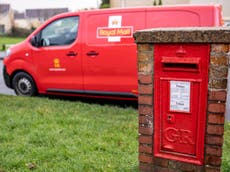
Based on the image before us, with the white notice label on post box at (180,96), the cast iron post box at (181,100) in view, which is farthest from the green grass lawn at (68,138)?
the white notice label on post box at (180,96)

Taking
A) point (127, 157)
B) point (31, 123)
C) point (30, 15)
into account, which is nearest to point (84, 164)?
point (127, 157)

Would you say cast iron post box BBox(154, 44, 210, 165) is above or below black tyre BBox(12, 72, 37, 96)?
above

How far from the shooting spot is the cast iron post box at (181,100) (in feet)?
8.32

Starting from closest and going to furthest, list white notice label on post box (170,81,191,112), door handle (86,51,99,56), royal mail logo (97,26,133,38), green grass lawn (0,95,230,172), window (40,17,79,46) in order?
1. white notice label on post box (170,81,191,112)
2. green grass lawn (0,95,230,172)
3. royal mail logo (97,26,133,38)
4. door handle (86,51,99,56)
5. window (40,17,79,46)

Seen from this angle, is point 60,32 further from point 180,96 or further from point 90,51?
point 180,96

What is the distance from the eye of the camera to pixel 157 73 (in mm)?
2699

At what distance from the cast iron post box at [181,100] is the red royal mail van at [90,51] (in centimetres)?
292

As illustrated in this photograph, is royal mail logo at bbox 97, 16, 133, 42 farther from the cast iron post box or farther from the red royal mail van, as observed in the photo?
the cast iron post box

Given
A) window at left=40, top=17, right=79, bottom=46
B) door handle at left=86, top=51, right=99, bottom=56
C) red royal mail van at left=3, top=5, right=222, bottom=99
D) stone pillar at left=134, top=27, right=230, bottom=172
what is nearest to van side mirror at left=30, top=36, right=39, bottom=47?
red royal mail van at left=3, top=5, right=222, bottom=99

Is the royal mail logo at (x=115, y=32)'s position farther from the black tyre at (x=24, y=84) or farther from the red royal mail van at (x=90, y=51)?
the black tyre at (x=24, y=84)

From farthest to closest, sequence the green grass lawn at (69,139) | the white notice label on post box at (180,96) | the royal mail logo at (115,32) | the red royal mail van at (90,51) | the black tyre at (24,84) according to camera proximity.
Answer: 1. the black tyre at (24,84)
2. the royal mail logo at (115,32)
3. the red royal mail van at (90,51)
4. the green grass lawn at (69,139)
5. the white notice label on post box at (180,96)

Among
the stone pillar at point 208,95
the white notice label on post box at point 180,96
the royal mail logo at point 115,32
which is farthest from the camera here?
the royal mail logo at point 115,32

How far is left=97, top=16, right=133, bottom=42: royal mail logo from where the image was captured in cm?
591

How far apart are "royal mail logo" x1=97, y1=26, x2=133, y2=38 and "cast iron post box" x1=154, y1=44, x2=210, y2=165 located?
328 cm
